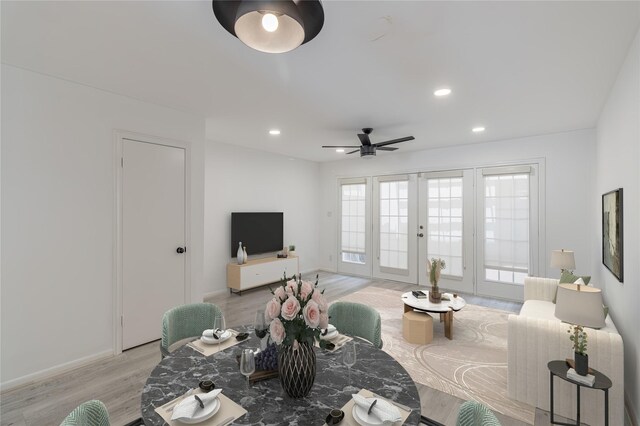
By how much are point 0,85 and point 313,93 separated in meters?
2.68

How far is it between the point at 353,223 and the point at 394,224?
1.08 metres

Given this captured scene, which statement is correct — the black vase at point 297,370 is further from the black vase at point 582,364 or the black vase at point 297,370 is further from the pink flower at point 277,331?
the black vase at point 582,364

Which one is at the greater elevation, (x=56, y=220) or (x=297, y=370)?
(x=56, y=220)

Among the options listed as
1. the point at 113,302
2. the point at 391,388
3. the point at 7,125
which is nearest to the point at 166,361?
the point at 391,388

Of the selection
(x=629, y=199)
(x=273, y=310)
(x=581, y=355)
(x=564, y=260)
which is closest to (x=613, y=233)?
(x=629, y=199)

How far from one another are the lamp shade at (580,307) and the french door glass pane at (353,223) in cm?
501

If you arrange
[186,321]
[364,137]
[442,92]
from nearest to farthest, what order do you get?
[186,321], [442,92], [364,137]

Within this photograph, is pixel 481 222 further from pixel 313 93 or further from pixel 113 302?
pixel 113 302

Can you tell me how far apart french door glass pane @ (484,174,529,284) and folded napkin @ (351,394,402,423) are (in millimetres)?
4971

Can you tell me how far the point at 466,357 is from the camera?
314 centimetres

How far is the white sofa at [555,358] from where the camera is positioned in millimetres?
2082

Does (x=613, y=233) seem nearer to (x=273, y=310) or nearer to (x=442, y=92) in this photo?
(x=442, y=92)

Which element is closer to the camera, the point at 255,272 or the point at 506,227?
the point at 506,227

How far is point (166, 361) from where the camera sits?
1.59 m
